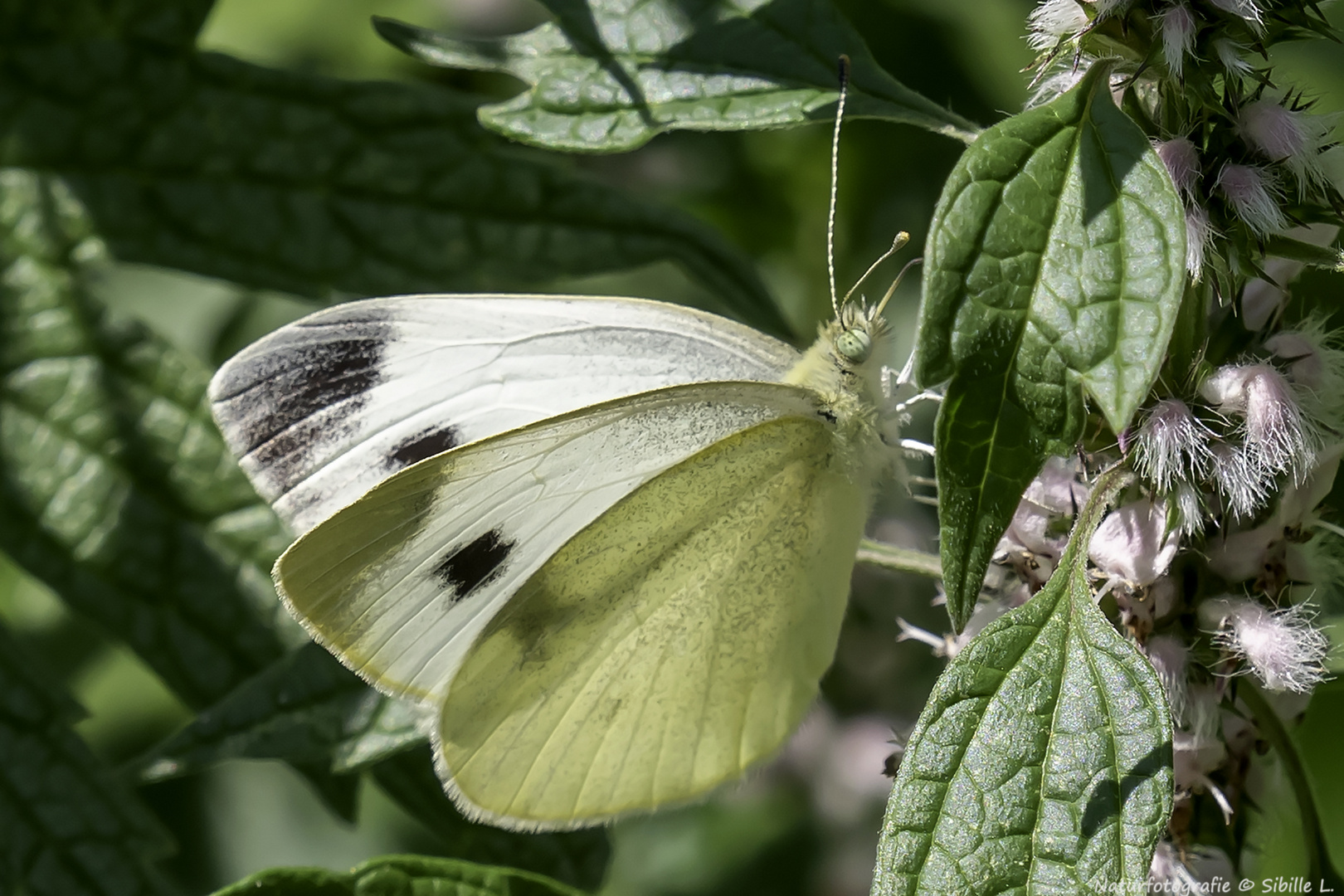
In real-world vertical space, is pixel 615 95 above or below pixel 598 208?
above

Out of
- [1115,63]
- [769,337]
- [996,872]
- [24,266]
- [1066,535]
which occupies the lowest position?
[996,872]

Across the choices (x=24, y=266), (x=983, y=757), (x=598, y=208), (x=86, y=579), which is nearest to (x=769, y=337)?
(x=598, y=208)

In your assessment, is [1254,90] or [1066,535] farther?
[1066,535]

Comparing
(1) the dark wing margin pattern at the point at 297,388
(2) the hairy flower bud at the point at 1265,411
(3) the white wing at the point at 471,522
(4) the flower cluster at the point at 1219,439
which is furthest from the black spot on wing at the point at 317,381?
(2) the hairy flower bud at the point at 1265,411

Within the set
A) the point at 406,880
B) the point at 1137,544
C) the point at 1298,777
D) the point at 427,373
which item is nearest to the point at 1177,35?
the point at 1137,544

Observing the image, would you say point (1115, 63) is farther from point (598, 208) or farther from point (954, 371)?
point (598, 208)

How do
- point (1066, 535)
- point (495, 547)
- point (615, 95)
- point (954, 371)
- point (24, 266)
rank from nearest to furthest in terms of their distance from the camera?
point (954, 371), point (1066, 535), point (615, 95), point (495, 547), point (24, 266)

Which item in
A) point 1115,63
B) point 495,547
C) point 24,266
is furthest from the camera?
point 24,266

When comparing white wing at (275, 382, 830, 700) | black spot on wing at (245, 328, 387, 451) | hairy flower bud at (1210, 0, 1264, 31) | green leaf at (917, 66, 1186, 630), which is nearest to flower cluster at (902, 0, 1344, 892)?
hairy flower bud at (1210, 0, 1264, 31)

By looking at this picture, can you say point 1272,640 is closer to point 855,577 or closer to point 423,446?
point 423,446
